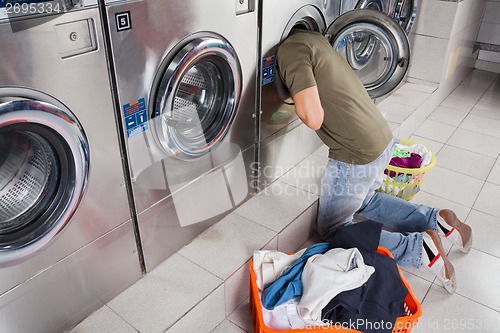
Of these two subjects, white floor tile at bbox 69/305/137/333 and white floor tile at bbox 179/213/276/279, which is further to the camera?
white floor tile at bbox 179/213/276/279

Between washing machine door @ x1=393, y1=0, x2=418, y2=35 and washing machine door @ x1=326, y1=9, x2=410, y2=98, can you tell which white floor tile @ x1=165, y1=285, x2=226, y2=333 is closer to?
washing machine door @ x1=326, y1=9, x2=410, y2=98

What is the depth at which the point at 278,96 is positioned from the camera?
93.9 inches

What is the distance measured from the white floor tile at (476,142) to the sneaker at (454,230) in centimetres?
134

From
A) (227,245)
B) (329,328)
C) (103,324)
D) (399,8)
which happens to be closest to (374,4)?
(399,8)

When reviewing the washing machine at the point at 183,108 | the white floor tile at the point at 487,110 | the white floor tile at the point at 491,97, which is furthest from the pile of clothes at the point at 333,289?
the white floor tile at the point at 491,97

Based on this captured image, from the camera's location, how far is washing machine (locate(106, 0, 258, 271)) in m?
1.55

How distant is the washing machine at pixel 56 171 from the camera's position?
1242 millimetres

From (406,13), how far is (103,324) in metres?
3.17

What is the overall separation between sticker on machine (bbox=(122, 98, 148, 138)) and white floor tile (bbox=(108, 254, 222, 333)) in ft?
2.14

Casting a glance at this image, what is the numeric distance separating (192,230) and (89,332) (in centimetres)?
64

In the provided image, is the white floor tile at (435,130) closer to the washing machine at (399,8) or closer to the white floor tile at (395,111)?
the white floor tile at (395,111)

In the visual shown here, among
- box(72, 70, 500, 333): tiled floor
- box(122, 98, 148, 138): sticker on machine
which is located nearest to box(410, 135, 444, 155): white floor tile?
box(72, 70, 500, 333): tiled floor

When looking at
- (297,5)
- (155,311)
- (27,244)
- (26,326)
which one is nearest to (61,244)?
(27,244)

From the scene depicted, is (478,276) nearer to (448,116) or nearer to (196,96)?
(196,96)
